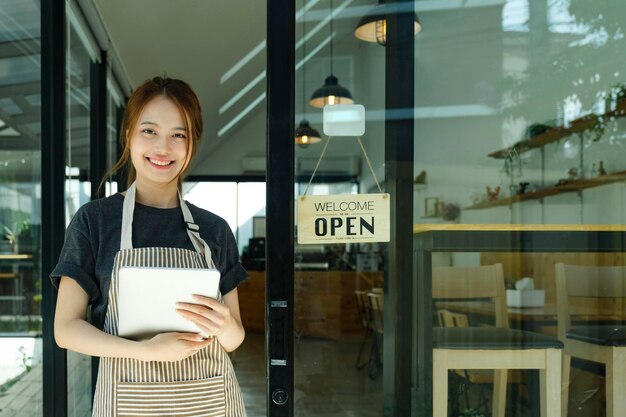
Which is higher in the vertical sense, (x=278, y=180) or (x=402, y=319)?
(x=278, y=180)

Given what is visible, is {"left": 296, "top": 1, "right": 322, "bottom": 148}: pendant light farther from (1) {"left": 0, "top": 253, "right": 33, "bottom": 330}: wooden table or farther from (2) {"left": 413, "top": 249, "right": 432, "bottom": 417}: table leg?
(1) {"left": 0, "top": 253, "right": 33, "bottom": 330}: wooden table

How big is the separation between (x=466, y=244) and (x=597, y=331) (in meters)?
0.54

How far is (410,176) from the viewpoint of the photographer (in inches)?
76.8

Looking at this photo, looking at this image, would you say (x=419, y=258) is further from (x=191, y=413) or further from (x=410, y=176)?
(x=191, y=413)

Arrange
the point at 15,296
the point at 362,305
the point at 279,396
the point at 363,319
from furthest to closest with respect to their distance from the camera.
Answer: the point at 362,305
the point at 363,319
the point at 15,296
the point at 279,396

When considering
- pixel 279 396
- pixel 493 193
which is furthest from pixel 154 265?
pixel 493 193

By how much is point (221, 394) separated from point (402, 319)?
0.76 metres

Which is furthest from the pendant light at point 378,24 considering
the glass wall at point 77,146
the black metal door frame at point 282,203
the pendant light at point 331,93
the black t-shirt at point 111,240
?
the glass wall at point 77,146

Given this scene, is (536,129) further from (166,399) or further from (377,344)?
(166,399)

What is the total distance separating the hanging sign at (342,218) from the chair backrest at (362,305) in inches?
43.5

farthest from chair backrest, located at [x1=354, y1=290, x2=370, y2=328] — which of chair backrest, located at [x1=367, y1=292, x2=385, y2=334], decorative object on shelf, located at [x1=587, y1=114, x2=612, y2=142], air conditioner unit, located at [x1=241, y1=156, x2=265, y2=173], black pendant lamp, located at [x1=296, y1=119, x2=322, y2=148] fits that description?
air conditioner unit, located at [x1=241, y1=156, x2=265, y2=173]

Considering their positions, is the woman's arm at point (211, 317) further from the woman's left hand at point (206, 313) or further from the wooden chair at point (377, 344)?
the wooden chair at point (377, 344)

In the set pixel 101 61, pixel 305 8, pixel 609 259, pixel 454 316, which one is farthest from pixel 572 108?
pixel 101 61

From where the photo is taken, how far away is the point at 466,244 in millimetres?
2084
